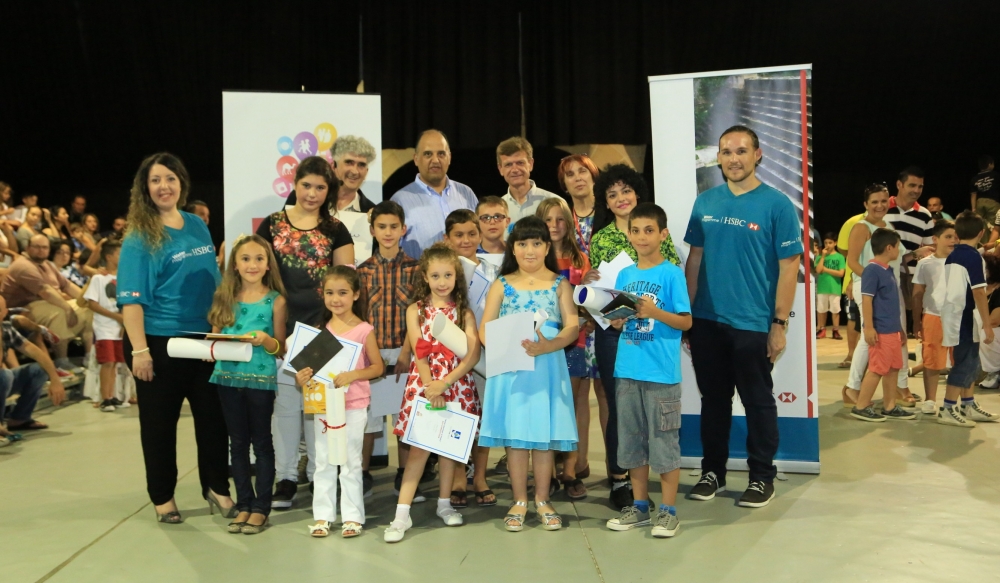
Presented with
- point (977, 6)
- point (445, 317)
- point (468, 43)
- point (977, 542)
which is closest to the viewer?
point (977, 542)

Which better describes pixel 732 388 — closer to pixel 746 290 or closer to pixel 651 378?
pixel 746 290

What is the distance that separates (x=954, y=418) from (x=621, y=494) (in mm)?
3007

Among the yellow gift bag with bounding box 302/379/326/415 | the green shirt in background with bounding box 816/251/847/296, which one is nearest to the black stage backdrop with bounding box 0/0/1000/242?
the green shirt in background with bounding box 816/251/847/296

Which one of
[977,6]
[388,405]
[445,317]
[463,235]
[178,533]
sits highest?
[977,6]

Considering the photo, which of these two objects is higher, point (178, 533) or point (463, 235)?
point (463, 235)

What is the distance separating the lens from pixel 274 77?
30.5 feet

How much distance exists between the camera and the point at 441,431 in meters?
3.53

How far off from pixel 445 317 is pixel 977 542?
2.36 meters

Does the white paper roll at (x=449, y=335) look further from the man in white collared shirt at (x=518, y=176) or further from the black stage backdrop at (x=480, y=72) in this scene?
the black stage backdrop at (x=480, y=72)

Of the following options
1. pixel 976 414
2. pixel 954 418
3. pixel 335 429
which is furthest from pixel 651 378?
pixel 976 414

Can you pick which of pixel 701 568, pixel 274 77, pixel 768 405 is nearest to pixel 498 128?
pixel 274 77

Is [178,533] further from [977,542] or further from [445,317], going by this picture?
[977,542]

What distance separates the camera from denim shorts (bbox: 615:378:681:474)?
3406 mm

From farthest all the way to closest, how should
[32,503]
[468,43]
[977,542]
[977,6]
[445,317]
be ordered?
[977,6] → [468,43] → [32,503] → [445,317] → [977,542]
